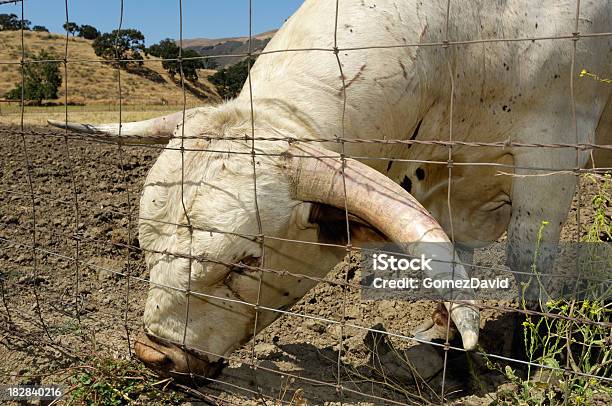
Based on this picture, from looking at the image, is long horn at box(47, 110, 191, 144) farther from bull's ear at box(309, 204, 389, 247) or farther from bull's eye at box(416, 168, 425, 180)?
bull's eye at box(416, 168, 425, 180)

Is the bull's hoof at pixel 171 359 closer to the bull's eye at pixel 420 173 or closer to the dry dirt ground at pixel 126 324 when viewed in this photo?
the dry dirt ground at pixel 126 324

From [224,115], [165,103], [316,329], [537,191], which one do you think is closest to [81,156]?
[316,329]

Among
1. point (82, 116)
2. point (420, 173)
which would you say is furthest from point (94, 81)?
point (420, 173)

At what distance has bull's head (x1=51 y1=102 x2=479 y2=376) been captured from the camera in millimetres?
2805

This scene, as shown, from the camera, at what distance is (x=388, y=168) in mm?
3510

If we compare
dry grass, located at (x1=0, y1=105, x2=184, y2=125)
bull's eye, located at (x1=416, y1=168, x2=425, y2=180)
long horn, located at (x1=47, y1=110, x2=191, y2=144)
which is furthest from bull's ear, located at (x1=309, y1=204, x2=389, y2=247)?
dry grass, located at (x1=0, y1=105, x2=184, y2=125)

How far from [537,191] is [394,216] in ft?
4.81

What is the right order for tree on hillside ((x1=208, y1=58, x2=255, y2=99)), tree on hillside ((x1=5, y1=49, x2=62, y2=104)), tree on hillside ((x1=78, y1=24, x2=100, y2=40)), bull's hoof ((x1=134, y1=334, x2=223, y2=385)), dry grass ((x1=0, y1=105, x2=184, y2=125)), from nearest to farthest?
bull's hoof ((x1=134, y1=334, x2=223, y2=385)), tree on hillside ((x1=208, y1=58, x2=255, y2=99)), dry grass ((x1=0, y1=105, x2=184, y2=125)), tree on hillside ((x1=5, y1=49, x2=62, y2=104)), tree on hillside ((x1=78, y1=24, x2=100, y2=40))

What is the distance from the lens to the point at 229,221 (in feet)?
9.24

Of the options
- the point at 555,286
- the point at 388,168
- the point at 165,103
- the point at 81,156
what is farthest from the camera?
the point at 165,103

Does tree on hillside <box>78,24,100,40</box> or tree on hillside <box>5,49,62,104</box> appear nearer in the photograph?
tree on hillside <box>5,49,62,104</box>

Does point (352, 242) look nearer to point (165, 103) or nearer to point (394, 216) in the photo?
point (394, 216)

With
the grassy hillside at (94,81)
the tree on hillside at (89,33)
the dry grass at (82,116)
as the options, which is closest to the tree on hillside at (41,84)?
the grassy hillside at (94,81)

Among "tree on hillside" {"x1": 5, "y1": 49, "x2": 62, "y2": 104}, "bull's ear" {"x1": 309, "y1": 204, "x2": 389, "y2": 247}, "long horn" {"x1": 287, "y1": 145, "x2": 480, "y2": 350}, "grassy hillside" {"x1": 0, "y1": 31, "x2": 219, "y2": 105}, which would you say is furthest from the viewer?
"grassy hillside" {"x1": 0, "y1": 31, "x2": 219, "y2": 105}
